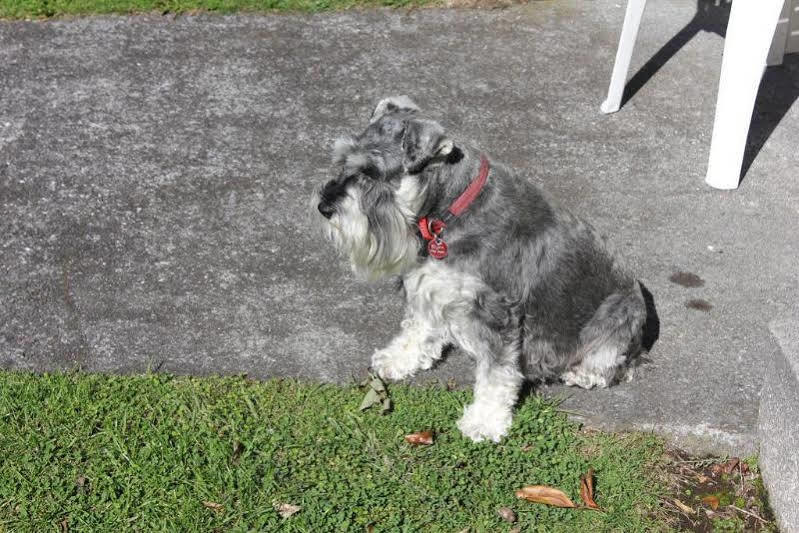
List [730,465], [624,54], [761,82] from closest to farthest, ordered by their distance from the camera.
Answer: [730,465] < [624,54] < [761,82]

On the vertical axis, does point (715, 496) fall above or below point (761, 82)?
below

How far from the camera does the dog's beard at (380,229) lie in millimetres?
4234

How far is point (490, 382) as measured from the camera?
4637 millimetres

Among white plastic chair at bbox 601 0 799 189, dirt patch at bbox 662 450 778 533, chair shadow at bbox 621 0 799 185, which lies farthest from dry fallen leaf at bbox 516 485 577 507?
chair shadow at bbox 621 0 799 185

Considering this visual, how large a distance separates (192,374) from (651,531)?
2.33m

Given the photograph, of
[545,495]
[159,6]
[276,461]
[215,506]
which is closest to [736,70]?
[545,495]

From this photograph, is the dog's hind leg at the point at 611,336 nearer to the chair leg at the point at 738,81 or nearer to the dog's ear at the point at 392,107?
the dog's ear at the point at 392,107

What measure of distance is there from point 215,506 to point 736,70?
13.3ft

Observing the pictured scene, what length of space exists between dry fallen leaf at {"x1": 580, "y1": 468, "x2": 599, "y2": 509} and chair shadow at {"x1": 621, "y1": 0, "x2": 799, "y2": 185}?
114 inches

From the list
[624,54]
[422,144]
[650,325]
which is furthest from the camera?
[624,54]

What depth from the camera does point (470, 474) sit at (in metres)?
4.54

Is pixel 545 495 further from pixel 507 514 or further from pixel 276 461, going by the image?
pixel 276 461

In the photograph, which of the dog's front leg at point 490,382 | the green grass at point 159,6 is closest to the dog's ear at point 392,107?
the dog's front leg at point 490,382

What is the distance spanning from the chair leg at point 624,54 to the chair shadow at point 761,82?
19 centimetres
